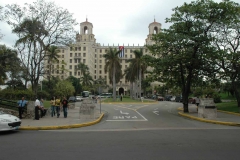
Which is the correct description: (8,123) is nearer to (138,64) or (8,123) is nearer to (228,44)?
(228,44)

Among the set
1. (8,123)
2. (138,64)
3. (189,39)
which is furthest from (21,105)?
(138,64)

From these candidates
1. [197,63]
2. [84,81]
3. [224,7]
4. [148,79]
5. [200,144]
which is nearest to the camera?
[200,144]

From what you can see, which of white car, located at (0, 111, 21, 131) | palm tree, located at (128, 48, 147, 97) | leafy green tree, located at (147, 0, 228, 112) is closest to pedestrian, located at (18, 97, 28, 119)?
white car, located at (0, 111, 21, 131)

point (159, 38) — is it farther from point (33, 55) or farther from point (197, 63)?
point (33, 55)

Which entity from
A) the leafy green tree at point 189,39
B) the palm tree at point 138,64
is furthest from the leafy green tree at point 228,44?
the palm tree at point 138,64

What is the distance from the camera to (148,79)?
81.8ft

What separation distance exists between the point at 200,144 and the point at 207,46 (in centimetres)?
1414

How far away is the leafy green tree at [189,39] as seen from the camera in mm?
20641

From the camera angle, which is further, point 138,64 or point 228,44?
point 138,64

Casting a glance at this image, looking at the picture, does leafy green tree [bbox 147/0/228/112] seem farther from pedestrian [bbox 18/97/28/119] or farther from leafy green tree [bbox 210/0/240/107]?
pedestrian [bbox 18/97/28/119]

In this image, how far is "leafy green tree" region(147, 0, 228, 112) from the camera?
2064cm

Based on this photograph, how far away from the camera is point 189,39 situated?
67.9ft

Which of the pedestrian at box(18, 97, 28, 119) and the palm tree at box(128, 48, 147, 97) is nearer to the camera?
the pedestrian at box(18, 97, 28, 119)

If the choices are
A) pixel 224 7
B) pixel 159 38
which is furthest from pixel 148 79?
pixel 224 7
